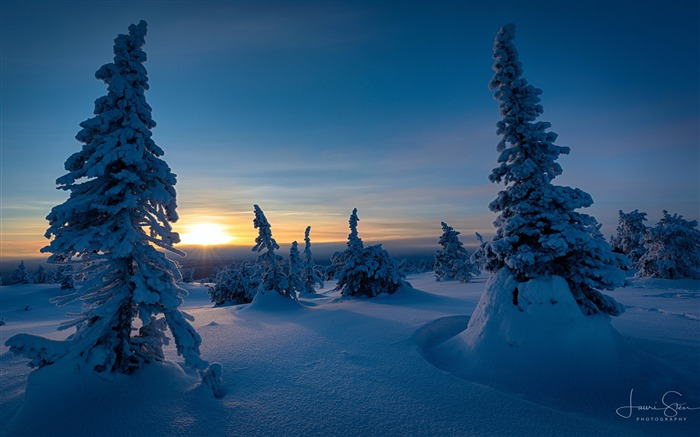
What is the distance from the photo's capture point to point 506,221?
29.9ft

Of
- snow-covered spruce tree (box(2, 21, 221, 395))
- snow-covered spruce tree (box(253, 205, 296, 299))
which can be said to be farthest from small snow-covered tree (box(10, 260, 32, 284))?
snow-covered spruce tree (box(2, 21, 221, 395))

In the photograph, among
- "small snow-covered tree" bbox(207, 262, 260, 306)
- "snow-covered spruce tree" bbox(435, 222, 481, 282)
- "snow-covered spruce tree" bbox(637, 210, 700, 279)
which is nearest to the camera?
"snow-covered spruce tree" bbox(637, 210, 700, 279)

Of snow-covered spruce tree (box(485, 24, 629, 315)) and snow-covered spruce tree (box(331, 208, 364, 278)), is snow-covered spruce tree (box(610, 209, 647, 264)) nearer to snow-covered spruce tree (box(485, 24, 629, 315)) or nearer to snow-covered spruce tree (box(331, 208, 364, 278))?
snow-covered spruce tree (box(331, 208, 364, 278))

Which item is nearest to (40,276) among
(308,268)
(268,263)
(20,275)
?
(20,275)

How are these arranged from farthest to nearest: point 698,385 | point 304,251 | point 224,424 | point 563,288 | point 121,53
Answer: point 304,251, point 563,288, point 121,53, point 698,385, point 224,424

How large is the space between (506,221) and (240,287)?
2614cm

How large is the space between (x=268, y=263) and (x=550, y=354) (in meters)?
20.3

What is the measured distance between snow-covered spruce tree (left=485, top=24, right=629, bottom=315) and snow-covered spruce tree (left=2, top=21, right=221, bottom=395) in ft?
28.7

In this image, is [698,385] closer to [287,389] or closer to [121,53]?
[287,389]

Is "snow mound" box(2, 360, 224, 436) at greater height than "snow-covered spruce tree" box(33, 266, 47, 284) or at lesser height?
greater

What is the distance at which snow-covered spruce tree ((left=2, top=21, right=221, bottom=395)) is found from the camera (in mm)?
6293

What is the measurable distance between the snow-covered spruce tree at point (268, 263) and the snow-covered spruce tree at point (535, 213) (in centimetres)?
1725

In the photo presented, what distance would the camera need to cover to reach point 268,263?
24.1 meters

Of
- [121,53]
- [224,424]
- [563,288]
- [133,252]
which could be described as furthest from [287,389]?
[121,53]
